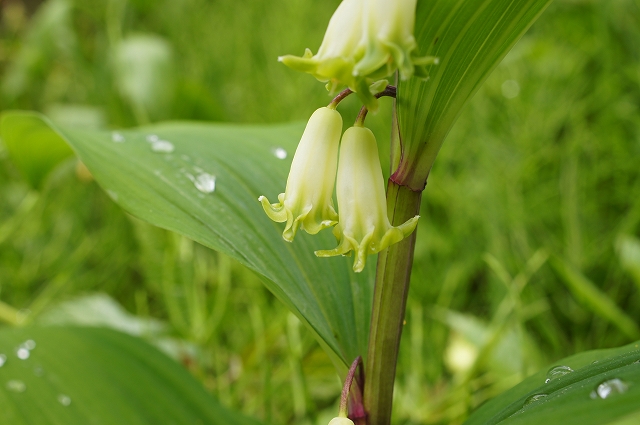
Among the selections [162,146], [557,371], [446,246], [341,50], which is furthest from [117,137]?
[446,246]

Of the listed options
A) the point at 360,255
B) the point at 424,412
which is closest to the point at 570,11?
the point at 424,412

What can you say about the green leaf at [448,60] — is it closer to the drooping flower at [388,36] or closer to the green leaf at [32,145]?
the drooping flower at [388,36]

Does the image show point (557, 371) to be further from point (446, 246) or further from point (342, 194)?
point (446, 246)

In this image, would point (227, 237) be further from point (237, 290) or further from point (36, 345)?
point (237, 290)

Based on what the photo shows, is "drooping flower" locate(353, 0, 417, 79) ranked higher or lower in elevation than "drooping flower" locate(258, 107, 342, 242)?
higher

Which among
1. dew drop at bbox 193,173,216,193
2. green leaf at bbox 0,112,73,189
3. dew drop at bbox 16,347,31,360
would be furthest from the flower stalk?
green leaf at bbox 0,112,73,189

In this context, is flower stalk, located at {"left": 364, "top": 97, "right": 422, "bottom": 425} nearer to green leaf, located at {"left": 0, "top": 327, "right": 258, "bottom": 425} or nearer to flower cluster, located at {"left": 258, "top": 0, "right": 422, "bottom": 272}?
flower cluster, located at {"left": 258, "top": 0, "right": 422, "bottom": 272}

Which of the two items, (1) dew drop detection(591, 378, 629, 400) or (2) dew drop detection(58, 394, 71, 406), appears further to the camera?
(2) dew drop detection(58, 394, 71, 406)
